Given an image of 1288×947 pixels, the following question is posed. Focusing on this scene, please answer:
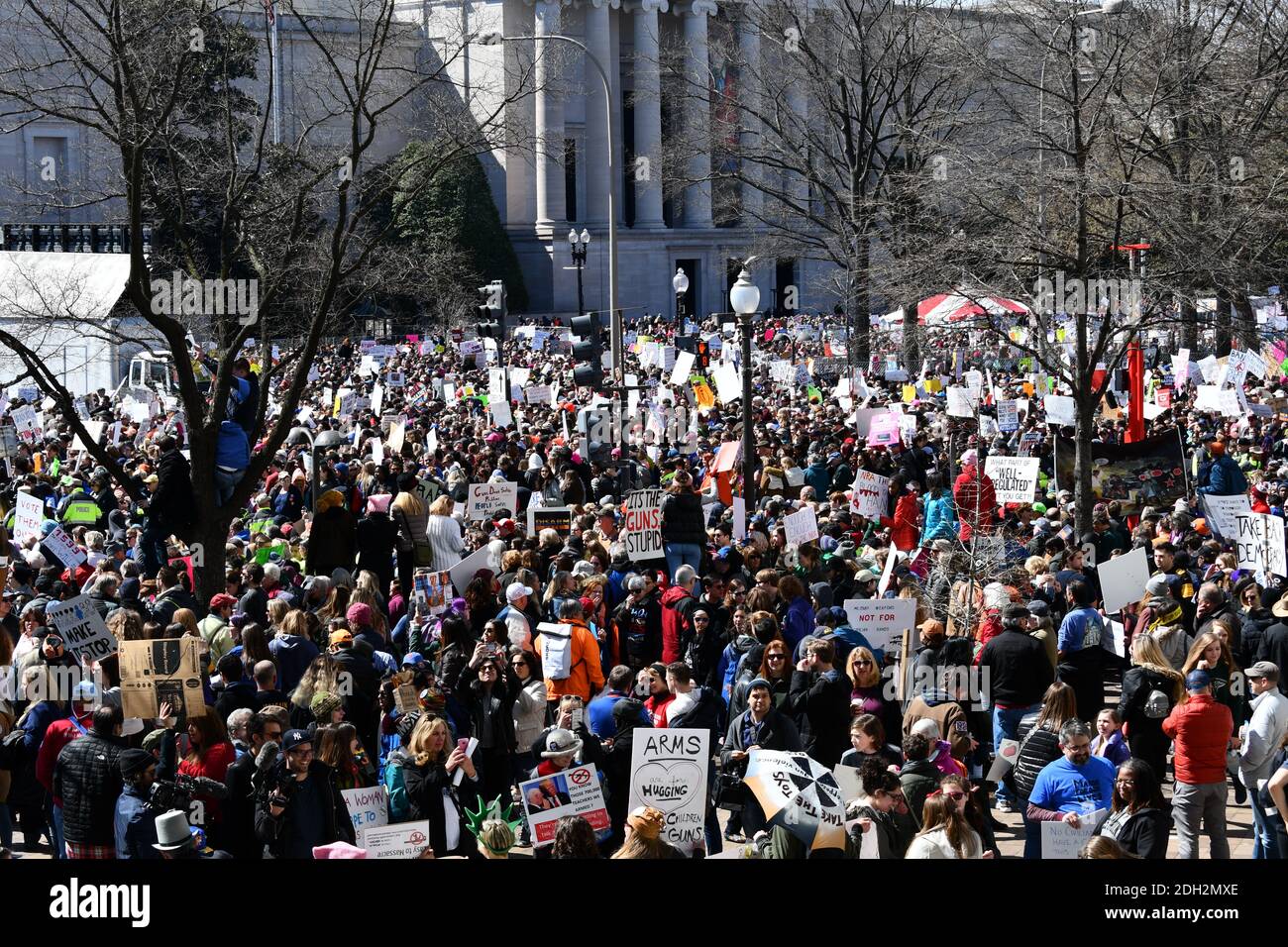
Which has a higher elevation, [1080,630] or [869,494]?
[869,494]

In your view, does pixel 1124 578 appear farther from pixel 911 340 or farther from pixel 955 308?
pixel 955 308

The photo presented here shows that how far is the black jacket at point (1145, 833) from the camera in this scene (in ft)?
27.0

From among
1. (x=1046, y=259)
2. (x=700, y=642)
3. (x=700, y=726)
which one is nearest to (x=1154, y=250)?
(x=1046, y=259)

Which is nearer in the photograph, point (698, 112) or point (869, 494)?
point (869, 494)

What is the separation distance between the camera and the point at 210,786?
28.6 ft

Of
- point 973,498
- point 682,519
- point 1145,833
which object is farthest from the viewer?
point 973,498

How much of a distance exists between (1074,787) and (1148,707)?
5.45ft

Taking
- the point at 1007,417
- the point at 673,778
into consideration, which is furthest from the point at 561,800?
the point at 1007,417

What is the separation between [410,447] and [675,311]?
5203 centimetres

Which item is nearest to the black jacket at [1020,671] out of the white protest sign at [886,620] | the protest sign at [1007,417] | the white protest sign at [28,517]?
the white protest sign at [886,620]

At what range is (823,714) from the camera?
10.2 meters

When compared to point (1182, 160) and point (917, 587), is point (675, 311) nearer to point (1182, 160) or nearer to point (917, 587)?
point (1182, 160)

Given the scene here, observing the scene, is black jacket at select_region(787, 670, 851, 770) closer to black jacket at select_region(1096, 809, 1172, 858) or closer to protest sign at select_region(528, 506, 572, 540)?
black jacket at select_region(1096, 809, 1172, 858)

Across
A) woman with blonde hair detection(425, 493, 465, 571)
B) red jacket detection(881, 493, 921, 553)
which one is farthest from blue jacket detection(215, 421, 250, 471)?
red jacket detection(881, 493, 921, 553)
